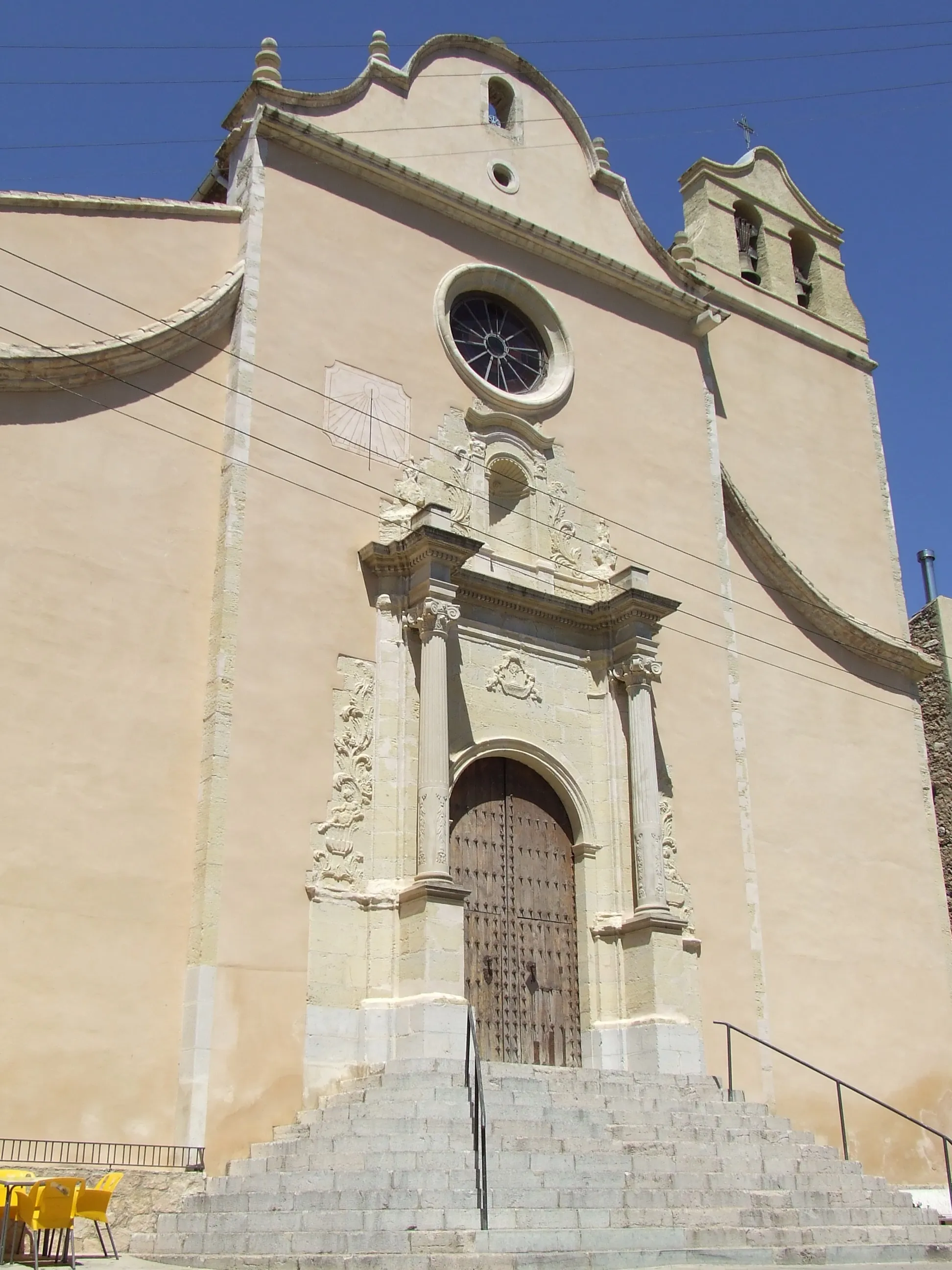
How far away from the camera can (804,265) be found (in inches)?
849

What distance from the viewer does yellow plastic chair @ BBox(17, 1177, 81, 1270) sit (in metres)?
8.38

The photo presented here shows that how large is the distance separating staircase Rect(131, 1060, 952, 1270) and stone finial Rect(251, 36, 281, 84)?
400 inches

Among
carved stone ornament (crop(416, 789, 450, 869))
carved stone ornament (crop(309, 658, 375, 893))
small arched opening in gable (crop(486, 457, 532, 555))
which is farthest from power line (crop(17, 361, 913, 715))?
carved stone ornament (crop(416, 789, 450, 869))

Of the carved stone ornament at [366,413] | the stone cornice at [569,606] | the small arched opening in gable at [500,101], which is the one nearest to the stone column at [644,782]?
the stone cornice at [569,606]

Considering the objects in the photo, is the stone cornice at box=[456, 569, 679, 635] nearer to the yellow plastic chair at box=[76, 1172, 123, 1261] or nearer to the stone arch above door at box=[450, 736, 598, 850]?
the stone arch above door at box=[450, 736, 598, 850]

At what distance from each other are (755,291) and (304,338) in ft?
28.3

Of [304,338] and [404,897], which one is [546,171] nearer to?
[304,338]

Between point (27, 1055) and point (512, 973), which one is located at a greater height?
point (512, 973)

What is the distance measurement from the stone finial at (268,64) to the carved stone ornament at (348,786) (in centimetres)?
645

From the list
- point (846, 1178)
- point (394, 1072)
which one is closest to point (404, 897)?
point (394, 1072)

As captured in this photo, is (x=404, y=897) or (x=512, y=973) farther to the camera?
(x=512, y=973)

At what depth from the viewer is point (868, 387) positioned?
20.7 meters

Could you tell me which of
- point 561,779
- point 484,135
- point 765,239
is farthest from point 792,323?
point 561,779

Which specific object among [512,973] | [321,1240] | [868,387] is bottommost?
[321,1240]
